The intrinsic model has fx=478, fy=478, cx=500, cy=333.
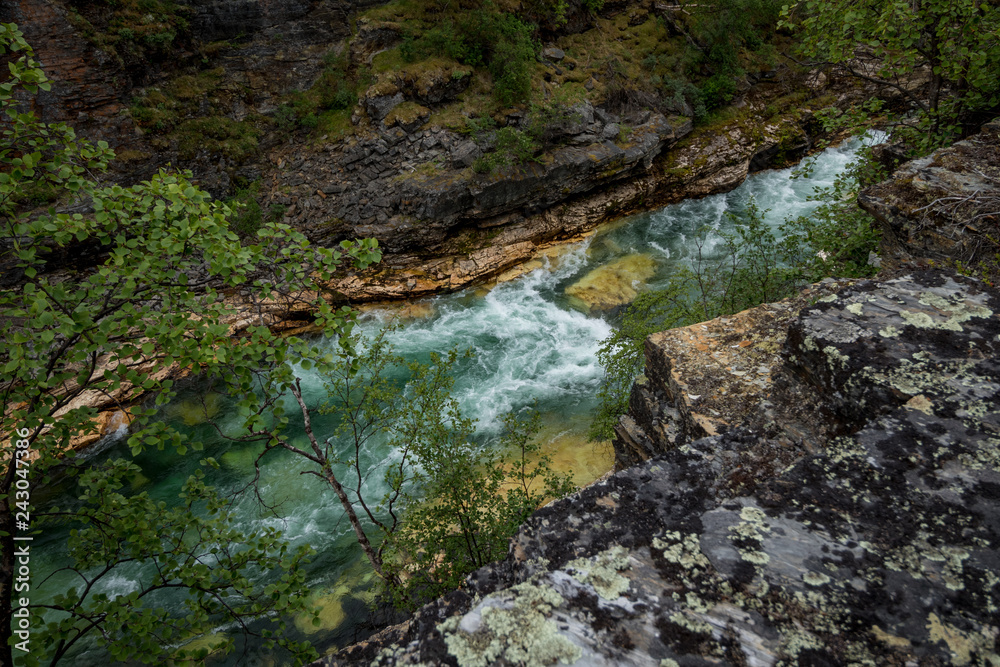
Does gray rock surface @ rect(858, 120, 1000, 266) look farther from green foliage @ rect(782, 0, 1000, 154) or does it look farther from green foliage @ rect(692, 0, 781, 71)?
green foliage @ rect(692, 0, 781, 71)

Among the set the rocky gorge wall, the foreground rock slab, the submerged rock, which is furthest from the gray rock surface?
the rocky gorge wall

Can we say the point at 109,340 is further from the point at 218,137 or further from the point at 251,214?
the point at 218,137

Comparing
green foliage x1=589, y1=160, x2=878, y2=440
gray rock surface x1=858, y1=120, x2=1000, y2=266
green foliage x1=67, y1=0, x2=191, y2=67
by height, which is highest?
green foliage x1=67, y1=0, x2=191, y2=67

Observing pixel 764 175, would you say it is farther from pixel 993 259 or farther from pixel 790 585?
pixel 790 585

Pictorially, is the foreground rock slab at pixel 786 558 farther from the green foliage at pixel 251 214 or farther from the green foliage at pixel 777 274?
the green foliage at pixel 251 214

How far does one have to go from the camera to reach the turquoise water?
38.6 ft

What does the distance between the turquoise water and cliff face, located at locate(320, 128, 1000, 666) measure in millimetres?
7363

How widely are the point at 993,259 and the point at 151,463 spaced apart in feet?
63.5

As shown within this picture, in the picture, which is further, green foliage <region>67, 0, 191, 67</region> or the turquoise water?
green foliage <region>67, 0, 191, 67</region>

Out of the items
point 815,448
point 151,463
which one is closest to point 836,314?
point 815,448

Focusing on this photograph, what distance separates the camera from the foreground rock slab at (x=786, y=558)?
1927 mm

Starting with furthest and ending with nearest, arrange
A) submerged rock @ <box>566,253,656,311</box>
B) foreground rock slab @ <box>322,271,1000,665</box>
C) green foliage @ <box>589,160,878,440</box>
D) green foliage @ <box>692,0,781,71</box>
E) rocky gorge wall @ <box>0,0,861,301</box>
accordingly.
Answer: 1. green foliage @ <box>692,0,781,71</box>
2. rocky gorge wall @ <box>0,0,861,301</box>
3. submerged rock @ <box>566,253,656,311</box>
4. green foliage @ <box>589,160,878,440</box>
5. foreground rock slab @ <box>322,271,1000,665</box>

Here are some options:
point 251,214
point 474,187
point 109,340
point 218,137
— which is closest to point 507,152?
point 474,187

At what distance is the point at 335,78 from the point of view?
2306 centimetres
